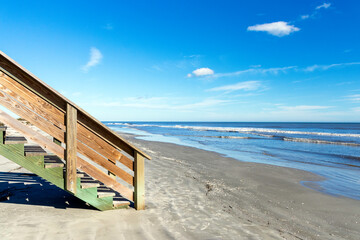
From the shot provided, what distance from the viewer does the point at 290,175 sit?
9.60m

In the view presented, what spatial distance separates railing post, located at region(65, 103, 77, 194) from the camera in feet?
12.9

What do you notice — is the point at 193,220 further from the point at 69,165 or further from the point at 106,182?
the point at 69,165

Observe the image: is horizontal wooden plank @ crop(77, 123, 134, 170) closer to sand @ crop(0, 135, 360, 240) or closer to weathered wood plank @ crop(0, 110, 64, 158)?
weathered wood plank @ crop(0, 110, 64, 158)

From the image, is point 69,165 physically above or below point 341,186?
above

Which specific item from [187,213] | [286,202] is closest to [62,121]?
[187,213]

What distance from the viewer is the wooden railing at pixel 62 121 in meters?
3.66

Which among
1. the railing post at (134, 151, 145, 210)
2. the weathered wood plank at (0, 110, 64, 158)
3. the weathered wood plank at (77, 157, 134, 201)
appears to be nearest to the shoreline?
the railing post at (134, 151, 145, 210)

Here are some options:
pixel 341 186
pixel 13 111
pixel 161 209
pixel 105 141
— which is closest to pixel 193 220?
pixel 161 209

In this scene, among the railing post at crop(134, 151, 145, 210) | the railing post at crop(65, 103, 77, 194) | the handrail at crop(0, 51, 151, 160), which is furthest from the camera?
the railing post at crop(134, 151, 145, 210)

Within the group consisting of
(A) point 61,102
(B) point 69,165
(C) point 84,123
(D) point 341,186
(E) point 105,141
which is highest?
(A) point 61,102

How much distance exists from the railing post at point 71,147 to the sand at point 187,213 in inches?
26.7

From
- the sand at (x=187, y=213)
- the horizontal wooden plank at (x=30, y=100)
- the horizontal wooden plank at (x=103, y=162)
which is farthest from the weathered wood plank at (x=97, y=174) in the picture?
the horizontal wooden plank at (x=30, y=100)

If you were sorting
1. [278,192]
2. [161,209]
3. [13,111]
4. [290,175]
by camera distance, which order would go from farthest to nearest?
[290,175] → [278,192] → [161,209] → [13,111]

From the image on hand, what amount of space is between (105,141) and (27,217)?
185 cm
